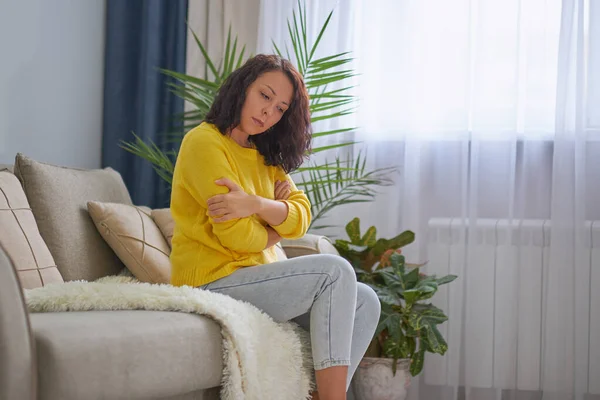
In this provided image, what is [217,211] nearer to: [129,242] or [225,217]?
[225,217]

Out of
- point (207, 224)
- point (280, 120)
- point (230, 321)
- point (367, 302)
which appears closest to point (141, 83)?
point (280, 120)

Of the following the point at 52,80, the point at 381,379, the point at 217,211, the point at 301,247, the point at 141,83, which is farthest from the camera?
the point at 141,83

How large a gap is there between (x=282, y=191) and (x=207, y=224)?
300mm

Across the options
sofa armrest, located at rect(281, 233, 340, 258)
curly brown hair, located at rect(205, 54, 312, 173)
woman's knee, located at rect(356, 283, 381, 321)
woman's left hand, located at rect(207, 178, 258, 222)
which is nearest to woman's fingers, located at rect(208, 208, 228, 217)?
woman's left hand, located at rect(207, 178, 258, 222)

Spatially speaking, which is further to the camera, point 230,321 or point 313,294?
point 313,294

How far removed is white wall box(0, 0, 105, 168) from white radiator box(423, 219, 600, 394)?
5.05 feet

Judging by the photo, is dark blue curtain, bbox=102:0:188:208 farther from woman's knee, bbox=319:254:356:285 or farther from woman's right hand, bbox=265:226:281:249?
woman's knee, bbox=319:254:356:285

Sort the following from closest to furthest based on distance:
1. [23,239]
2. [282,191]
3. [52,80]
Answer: [23,239]
[282,191]
[52,80]

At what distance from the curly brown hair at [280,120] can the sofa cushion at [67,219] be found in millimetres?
514

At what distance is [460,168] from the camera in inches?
125

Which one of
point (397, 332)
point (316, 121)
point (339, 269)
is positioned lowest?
point (397, 332)

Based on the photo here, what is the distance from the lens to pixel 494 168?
A: 3127mm

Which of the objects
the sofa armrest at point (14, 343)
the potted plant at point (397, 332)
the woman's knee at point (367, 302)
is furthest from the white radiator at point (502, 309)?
the sofa armrest at point (14, 343)

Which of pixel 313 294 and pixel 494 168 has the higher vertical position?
pixel 494 168
